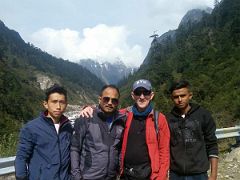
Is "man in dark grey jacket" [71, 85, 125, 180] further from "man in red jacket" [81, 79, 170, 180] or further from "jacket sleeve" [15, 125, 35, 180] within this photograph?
"jacket sleeve" [15, 125, 35, 180]

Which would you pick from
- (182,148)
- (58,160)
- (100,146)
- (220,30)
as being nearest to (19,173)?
(58,160)

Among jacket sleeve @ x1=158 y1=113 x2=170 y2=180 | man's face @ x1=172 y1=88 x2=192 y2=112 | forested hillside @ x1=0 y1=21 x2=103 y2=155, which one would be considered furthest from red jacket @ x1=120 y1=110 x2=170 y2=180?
forested hillside @ x1=0 y1=21 x2=103 y2=155

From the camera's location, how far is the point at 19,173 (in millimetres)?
3541

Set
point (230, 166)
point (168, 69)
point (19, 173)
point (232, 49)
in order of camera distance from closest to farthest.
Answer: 1. point (19, 173)
2. point (230, 166)
3. point (232, 49)
4. point (168, 69)

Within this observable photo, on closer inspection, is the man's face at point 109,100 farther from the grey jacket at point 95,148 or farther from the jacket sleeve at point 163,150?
the jacket sleeve at point 163,150

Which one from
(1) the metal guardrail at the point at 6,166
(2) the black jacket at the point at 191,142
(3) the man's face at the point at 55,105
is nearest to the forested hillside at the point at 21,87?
(1) the metal guardrail at the point at 6,166

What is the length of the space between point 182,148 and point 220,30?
9257cm

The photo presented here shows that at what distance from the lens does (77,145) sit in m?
3.69

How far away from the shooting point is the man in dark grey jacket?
12.0 ft

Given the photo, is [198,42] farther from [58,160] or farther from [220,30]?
[58,160]

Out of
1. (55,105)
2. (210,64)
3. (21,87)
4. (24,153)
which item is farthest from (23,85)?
(24,153)

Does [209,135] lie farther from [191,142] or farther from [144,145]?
[144,145]

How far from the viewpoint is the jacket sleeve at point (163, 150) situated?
378 centimetres

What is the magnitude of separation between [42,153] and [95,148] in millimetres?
475
